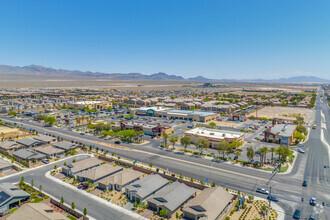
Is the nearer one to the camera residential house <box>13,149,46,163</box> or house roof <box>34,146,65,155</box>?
residential house <box>13,149,46,163</box>

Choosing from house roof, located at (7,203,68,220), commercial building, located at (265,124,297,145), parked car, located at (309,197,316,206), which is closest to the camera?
house roof, located at (7,203,68,220)

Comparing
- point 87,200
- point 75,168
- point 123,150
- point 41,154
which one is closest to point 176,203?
point 87,200

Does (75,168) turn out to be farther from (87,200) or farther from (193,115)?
(193,115)

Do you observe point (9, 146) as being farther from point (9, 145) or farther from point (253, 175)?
point (253, 175)

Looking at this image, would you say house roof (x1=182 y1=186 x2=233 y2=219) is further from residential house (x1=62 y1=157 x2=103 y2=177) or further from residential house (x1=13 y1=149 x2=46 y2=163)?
residential house (x1=13 y1=149 x2=46 y2=163)

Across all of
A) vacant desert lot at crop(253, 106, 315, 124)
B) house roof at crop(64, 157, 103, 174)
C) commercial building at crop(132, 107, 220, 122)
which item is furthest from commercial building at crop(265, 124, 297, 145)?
house roof at crop(64, 157, 103, 174)

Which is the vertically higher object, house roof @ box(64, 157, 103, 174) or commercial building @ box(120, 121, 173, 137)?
commercial building @ box(120, 121, 173, 137)

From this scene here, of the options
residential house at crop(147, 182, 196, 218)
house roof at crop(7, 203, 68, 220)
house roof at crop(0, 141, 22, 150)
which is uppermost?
house roof at crop(7, 203, 68, 220)
